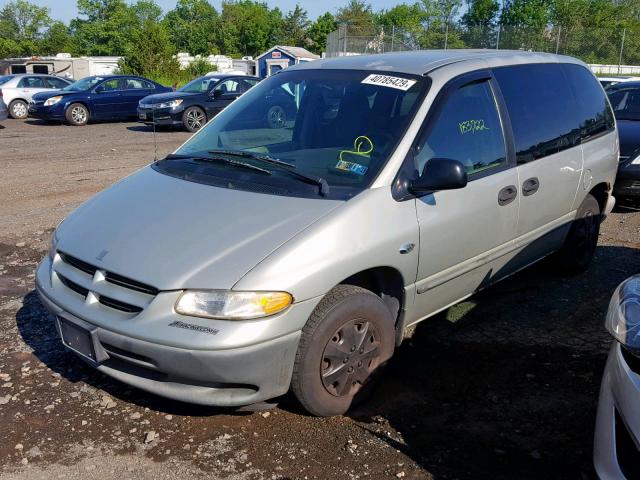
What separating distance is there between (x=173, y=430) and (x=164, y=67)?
127ft

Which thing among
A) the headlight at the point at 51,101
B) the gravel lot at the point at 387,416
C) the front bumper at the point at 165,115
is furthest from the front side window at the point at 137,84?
the gravel lot at the point at 387,416

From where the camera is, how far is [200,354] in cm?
292

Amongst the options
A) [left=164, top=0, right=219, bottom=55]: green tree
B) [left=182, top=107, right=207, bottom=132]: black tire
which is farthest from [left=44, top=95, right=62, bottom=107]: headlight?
[left=164, top=0, right=219, bottom=55]: green tree

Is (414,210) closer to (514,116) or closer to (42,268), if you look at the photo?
(514,116)

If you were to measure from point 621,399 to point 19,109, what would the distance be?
21.9m

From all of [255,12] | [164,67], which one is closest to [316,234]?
[164,67]

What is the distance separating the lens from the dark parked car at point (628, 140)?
306 inches

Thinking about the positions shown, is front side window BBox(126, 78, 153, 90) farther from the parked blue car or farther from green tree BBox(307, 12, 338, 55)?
green tree BBox(307, 12, 338, 55)

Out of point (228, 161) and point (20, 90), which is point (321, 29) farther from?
point (228, 161)

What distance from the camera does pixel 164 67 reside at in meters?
39.2

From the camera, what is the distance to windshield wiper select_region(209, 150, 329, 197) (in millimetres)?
3527

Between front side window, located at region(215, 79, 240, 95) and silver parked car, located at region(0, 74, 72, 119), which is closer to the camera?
front side window, located at region(215, 79, 240, 95)

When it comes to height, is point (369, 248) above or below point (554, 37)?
below

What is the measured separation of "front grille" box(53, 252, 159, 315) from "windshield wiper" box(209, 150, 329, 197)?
41.6 inches
